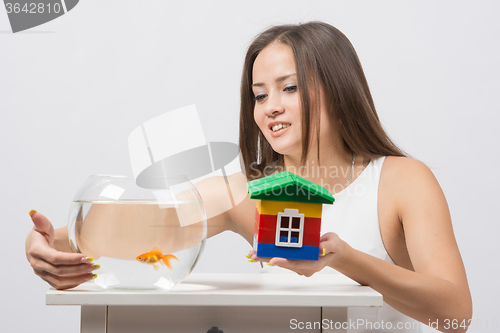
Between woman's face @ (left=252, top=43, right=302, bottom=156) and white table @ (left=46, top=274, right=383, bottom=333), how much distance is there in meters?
0.52

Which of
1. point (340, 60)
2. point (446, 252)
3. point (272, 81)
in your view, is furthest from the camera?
point (340, 60)

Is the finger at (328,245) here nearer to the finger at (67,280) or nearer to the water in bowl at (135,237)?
the water in bowl at (135,237)

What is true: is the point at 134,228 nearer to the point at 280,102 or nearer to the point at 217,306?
the point at 217,306

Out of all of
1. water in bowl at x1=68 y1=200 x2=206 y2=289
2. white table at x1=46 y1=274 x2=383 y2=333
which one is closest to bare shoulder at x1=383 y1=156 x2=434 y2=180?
white table at x1=46 y1=274 x2=383 y2=333

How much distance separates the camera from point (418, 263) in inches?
43.7

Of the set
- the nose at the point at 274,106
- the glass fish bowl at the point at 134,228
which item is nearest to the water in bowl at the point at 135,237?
the glass fish bowl at the point at 134,228

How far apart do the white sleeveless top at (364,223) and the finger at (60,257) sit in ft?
2.39

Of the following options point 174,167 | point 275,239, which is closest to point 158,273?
point 275,239

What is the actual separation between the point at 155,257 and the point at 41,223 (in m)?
0.28

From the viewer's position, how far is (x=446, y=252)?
1.09m

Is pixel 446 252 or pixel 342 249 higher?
pixel 342 249

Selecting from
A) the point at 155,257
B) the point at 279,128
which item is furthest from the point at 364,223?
the point at 155,257

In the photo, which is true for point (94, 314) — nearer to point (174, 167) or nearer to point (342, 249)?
point (342, 249)

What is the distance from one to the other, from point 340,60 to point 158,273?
0.89 m
